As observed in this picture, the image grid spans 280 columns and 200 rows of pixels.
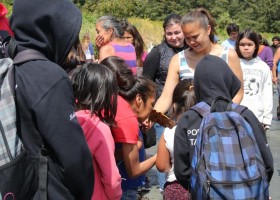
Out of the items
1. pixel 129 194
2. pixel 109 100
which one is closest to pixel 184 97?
pixel 129 194

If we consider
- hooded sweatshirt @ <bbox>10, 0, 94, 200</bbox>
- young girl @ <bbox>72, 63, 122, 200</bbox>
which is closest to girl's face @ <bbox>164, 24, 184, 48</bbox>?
young girl @ <bbox>72, 63, 122, 200</bbox>

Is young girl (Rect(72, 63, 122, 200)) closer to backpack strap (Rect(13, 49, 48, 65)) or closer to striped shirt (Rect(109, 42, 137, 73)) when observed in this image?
backpack strap (Rect(13, 49, 48, 65))

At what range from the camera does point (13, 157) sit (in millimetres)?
1983

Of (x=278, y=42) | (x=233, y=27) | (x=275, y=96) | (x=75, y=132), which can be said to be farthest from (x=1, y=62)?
(x=278, y=42)

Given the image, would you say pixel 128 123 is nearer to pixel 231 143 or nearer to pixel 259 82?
pixel 231 143

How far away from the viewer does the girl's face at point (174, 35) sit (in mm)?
5301

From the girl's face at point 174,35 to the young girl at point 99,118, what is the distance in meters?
2.48

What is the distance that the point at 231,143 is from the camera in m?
2.82

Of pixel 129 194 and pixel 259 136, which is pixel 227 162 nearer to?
pixel 259 136

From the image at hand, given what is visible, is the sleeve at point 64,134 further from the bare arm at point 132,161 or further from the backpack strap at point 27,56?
the bare arm at point 132,161

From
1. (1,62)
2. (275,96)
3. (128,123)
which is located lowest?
(275,96)

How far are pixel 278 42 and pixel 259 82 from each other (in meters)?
11.3

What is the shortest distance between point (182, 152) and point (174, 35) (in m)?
2.42

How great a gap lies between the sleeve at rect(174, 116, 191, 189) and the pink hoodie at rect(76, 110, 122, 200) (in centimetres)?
48
